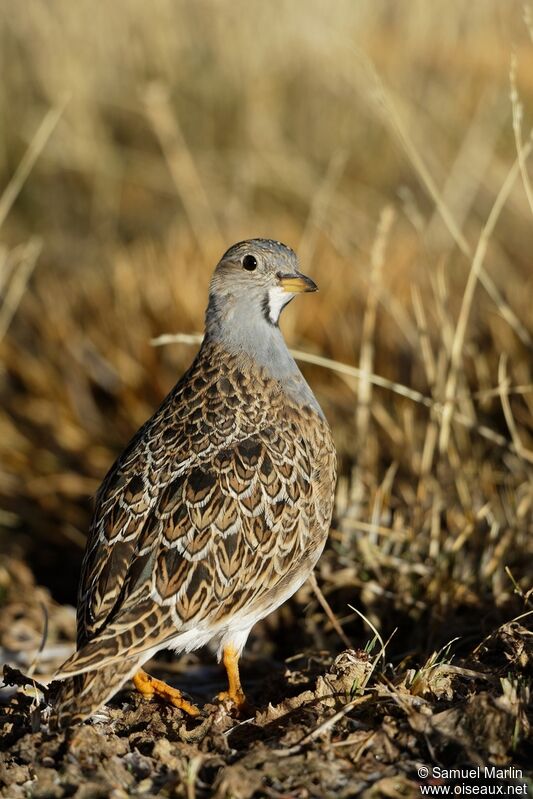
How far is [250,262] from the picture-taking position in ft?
15.0

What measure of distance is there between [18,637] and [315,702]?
2.18 metres

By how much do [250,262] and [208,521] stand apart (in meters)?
1.37

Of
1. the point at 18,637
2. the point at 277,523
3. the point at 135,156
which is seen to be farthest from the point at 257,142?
the point at 277,523

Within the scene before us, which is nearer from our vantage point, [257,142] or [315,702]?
[315,702]

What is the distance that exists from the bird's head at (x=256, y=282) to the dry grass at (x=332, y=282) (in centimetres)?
61

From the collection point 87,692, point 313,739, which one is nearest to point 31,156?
point 87,692

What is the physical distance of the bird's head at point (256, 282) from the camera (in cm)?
448

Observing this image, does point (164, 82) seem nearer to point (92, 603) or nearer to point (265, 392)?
point (265, 392)

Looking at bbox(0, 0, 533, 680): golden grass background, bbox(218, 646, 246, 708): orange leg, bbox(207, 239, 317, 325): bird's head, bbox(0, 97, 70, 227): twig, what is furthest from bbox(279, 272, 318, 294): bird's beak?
bbox(0, 97, 70, 227): twig

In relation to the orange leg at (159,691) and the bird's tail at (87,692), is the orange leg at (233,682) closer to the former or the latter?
the orange leg at (159,691)

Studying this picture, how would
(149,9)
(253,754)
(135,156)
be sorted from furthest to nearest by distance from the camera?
(149,9) → (135,156) → (253,754)

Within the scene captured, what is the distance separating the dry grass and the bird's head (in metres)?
0.61

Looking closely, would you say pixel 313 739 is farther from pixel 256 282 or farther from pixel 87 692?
pixel 256 282

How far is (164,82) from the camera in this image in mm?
11523
